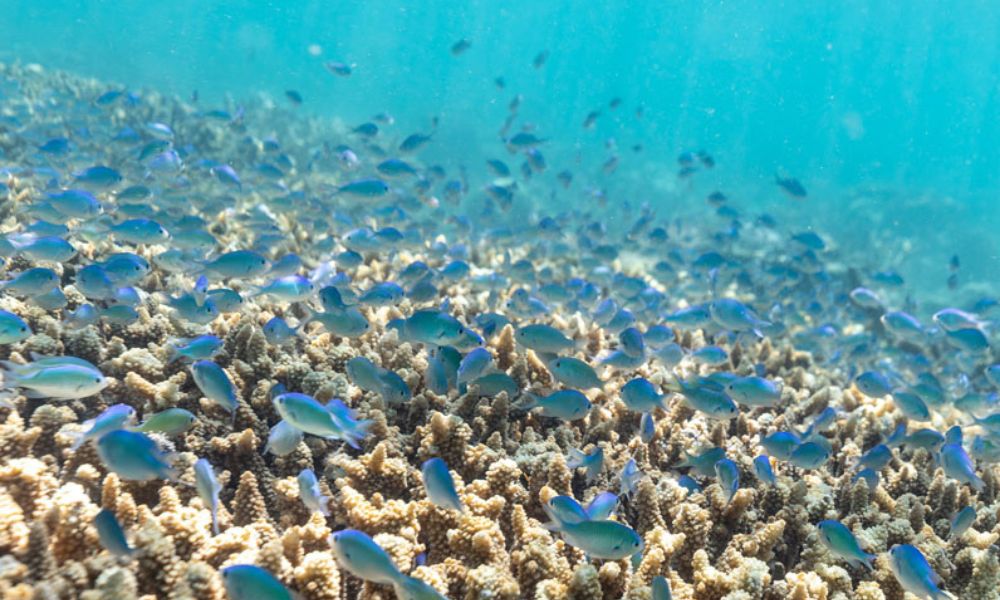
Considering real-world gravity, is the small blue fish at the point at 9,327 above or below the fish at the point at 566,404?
above

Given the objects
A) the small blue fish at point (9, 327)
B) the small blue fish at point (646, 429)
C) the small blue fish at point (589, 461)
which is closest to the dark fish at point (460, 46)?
the small blue fish at point (646, 429)

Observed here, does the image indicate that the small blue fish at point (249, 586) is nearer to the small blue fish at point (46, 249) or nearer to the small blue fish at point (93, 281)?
the small blue fish at point (93, 281)

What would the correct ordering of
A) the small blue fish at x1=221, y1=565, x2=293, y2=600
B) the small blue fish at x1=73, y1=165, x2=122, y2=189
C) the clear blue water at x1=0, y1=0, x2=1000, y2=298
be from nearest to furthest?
the small blue fish at x1=221, y1=565, x2=293, y2=600
the small blue fish at x1=73, y1=165, x2=122, y2=189
the clear blue water at x1=0, y1=0, x2=1000, y2=298

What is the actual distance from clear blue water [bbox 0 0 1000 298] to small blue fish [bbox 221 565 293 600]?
1943 cm

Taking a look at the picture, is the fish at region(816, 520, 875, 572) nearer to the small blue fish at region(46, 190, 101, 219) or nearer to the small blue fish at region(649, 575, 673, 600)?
the small blue fish at region(649, 575, 673, 600)

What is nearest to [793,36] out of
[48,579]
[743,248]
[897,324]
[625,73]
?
[625,73]

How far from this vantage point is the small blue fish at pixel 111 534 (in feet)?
7.34

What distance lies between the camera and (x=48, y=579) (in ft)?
7.47

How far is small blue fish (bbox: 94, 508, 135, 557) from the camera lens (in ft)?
7.34

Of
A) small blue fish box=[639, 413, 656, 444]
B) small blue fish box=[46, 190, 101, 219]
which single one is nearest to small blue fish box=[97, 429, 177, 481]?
small blue fish box=[639, 413, 656, 444]

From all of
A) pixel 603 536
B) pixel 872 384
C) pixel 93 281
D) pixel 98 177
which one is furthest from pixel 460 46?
pixel 603 536

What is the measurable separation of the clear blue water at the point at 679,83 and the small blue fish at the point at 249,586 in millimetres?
19430

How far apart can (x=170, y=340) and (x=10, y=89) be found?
1603cm

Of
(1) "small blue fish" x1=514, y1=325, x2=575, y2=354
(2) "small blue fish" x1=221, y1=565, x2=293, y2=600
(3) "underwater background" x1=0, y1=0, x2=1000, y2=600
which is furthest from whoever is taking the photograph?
(1) "small blue fish" x1=514, y1=325, x2=575, y2=354
